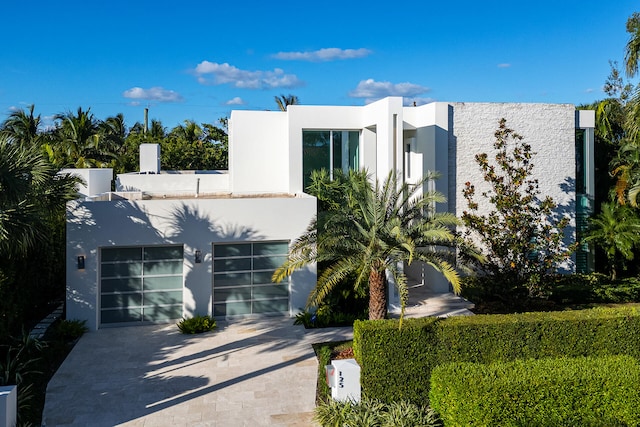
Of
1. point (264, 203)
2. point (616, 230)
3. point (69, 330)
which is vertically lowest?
point (69, 330)

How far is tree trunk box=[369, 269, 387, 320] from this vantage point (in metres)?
12.4

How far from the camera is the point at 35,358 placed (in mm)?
11883

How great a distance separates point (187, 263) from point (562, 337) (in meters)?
9.66

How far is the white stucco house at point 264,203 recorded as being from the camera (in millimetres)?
14844

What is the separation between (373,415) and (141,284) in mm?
8573

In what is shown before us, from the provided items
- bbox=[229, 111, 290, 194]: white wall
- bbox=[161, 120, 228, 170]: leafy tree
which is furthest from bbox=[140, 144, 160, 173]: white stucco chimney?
bbox=[161, 120, 228, 170]: leafy tree

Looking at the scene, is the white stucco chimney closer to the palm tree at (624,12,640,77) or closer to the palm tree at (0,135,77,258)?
the palm tree at (0,135,77,258)

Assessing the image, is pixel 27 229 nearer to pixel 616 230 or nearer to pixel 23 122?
pixel 616 230

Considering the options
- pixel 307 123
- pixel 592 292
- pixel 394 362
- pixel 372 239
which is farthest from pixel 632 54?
pixel 394 362

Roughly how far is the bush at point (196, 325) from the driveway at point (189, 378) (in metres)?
0.19

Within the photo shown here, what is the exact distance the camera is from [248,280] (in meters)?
15.9

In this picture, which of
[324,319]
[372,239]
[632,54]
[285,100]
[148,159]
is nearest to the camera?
[372,239]

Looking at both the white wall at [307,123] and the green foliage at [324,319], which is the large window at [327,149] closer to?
the white wall at [307,123]

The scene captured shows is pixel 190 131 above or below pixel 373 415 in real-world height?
above
